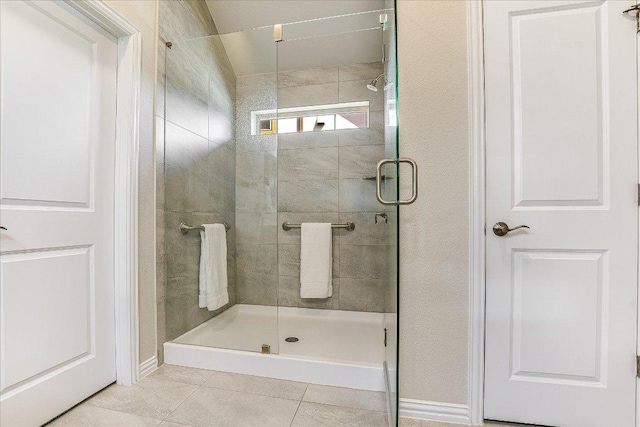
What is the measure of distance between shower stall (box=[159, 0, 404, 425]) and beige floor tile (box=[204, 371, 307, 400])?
45mm

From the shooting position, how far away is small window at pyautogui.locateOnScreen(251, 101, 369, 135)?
241 cm

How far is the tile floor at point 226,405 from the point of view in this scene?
1.28m

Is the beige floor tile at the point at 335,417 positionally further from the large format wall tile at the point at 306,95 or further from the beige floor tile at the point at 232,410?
the large format wall tile at the point at 306,95

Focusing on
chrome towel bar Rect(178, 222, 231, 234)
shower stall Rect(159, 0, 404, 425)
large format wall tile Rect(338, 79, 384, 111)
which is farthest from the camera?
large format wall tile Rect(338, 79, 384, 111)

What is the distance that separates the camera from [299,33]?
6.97 feet

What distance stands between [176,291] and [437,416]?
62.9 inches

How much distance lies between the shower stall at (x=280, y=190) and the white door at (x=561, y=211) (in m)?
0.54

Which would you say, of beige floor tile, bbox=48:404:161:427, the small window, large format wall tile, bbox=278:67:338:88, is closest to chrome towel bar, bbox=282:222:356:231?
the small window

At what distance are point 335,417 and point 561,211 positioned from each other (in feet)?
4.33

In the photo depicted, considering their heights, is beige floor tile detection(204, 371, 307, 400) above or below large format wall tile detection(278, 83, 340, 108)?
below

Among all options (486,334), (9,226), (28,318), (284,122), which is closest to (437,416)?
(486,334)

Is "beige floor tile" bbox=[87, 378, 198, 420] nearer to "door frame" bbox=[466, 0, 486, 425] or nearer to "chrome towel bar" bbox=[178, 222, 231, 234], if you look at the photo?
"chrome towel bar" bbox=[178, 222, 231, 234]

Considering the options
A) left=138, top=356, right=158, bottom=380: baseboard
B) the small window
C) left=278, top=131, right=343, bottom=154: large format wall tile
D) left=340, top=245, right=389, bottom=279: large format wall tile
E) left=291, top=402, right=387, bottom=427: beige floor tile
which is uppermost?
the small window

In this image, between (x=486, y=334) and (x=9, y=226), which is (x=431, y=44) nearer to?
(x=486, y=334)
